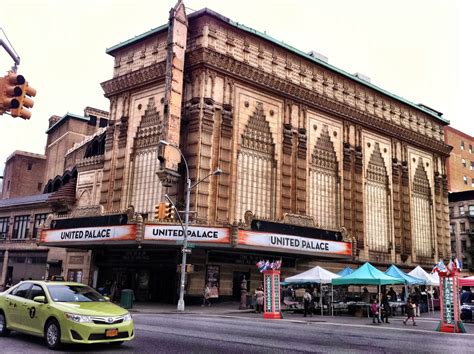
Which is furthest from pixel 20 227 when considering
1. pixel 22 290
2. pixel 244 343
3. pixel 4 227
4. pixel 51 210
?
pixel 244 343

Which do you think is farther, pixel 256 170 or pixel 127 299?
pixel 256 170

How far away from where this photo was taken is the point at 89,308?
11.8m

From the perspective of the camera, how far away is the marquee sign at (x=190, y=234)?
34281mm

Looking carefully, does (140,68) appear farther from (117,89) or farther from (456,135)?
(456,135)

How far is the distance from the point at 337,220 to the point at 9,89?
39.6m

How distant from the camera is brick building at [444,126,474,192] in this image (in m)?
97.8

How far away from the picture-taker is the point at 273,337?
15977 mm

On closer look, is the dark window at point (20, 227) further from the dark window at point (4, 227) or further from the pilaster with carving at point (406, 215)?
the pilaster with carving at point (406, 215)

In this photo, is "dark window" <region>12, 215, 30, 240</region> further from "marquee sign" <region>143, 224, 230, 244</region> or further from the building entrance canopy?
"marquee sign" <region>143, 224, 230, 244</region>

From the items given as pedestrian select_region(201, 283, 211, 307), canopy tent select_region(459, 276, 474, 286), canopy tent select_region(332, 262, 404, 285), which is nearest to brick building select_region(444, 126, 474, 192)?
canopy tent select_region(459, 276, 474, 286)

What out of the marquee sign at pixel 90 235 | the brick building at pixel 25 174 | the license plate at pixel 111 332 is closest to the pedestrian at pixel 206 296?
the marquee sign at pixel 90 235

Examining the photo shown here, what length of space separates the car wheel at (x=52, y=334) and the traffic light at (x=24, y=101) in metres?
5.77

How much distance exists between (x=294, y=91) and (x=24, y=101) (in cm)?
3528

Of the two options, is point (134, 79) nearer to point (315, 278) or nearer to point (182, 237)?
point (182, 237)
